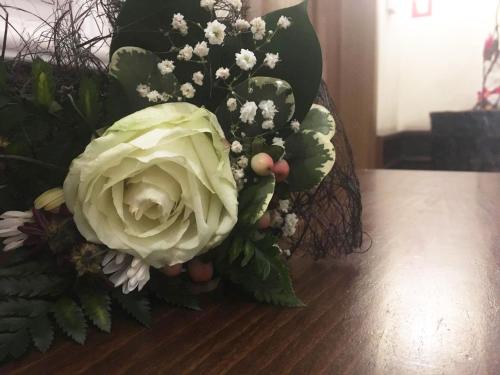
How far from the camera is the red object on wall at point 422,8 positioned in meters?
2.34

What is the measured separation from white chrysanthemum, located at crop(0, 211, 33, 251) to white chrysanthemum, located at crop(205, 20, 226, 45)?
0.19m

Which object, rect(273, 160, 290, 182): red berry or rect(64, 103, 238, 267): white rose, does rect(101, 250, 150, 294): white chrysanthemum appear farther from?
rect(273, 160, 290, 182): red berry

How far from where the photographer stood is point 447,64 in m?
2.34

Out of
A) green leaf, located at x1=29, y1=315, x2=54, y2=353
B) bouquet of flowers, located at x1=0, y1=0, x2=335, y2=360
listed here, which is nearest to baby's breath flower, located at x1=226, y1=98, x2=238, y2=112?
bouquet of flowers, located at x1=0, y1=0, x2=335, y2=360

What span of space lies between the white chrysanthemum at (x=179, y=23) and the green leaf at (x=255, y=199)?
133 millimetres

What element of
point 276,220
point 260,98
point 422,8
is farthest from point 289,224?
point 422,8

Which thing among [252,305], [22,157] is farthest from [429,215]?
[22,157]

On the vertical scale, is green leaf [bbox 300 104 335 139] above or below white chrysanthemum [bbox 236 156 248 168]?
above

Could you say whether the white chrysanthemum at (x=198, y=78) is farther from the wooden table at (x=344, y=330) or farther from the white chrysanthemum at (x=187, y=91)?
the wooden table at (x=344, y=330)

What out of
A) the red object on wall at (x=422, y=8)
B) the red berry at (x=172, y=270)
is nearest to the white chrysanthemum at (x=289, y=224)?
the red berry at (x=172, y=270)

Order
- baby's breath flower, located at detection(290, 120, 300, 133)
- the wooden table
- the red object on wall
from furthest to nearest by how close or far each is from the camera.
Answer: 1. the red object on wall
2. baby's breath flower, located at detection(290, 120, 300, 133)
3. the wooden table

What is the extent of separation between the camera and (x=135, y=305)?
365 mm

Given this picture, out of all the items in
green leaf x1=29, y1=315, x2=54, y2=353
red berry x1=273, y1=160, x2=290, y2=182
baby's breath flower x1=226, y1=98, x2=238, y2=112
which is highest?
baby's breath flower x1=226, y1=98, x2=238, y2=112

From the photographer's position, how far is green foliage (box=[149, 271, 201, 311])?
0.39 metres
